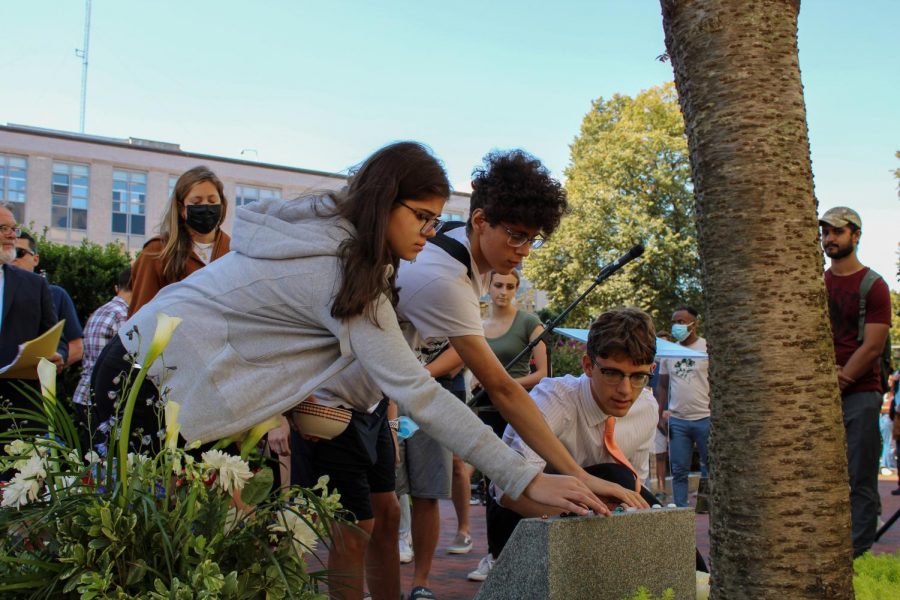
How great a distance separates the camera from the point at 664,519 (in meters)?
2.86

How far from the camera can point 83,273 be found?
1309cm

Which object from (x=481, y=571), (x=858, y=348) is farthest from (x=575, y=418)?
(x=858, y=348)

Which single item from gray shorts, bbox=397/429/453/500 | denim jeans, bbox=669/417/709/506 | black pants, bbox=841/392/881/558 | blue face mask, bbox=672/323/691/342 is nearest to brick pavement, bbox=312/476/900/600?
black pants, bbox=841/392/881/558

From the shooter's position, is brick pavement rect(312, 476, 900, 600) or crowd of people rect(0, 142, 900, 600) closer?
crowd of people rect(0, 142, 900, 600)

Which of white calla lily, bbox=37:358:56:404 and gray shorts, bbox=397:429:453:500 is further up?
white calla lily, bbox=37:358:56:404

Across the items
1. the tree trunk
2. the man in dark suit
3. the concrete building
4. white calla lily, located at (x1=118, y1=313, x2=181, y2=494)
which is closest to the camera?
white calla lily, located at (x1=118, y1=313, x2=181, y2=494)

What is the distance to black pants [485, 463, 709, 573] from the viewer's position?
350 centimetres

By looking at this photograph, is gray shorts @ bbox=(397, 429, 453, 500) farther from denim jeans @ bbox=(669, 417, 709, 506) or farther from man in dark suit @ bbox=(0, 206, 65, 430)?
denim jeans @ bbox=(669, 417, 709, 506)

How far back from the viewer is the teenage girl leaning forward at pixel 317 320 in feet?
8.13

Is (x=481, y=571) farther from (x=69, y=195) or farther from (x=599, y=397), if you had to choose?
A: (x=69, y=195)

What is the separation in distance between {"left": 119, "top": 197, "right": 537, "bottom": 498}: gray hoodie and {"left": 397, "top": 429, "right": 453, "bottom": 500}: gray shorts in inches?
98.9

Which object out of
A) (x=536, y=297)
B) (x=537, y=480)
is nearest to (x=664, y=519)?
(x=537, y=480)

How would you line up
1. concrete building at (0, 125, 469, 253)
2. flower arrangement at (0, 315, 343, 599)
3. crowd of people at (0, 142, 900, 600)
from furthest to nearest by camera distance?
concrete building at (0, 125, 469, 253), crowd of people at (0, 142, 900, 600), flower arrangement at (0, 315, 343, 599)

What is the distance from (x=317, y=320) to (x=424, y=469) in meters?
2.76
